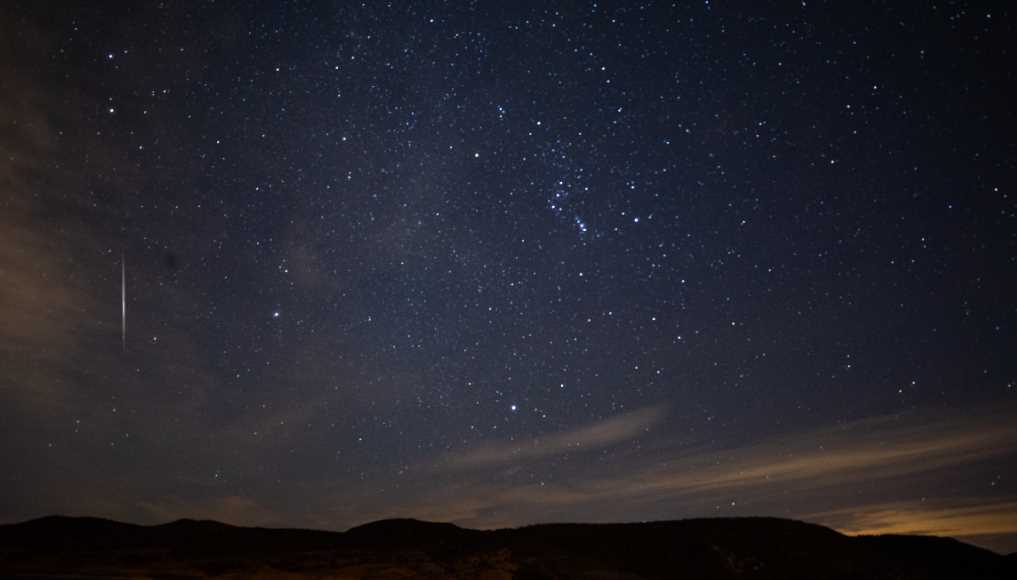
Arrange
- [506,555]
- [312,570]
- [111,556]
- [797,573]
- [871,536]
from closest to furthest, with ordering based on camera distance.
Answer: [312,570] → [111,556] → [506,555] → [797,573] → [871,536]

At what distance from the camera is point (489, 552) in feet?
70.5

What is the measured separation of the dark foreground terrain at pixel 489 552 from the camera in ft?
59.1

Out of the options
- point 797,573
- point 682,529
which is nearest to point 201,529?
point 682,529

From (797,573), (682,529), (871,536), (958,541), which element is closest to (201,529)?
(682,529)

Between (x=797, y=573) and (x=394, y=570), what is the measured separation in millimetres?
16154

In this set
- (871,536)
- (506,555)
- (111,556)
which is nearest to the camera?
(111,556)

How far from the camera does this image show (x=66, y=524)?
86.6 feet

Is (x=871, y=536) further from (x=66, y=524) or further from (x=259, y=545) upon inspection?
(x=66, y=524)

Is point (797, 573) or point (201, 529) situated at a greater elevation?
point (201, 529)

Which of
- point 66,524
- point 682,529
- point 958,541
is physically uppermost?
point 66,524

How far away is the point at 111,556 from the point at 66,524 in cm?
1053

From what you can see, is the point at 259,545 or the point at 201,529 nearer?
the point at 259,545

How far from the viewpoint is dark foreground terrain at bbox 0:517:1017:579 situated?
18.0 m

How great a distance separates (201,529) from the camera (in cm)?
2620
